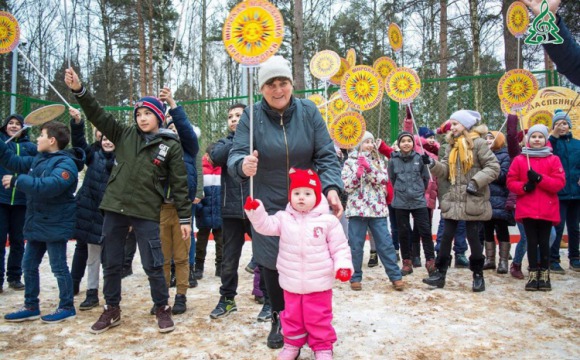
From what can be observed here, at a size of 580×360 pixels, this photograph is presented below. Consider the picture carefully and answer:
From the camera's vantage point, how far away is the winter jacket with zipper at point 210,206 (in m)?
5.27

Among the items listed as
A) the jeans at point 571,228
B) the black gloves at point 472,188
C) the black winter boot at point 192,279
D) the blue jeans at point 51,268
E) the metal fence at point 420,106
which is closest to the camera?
the blue jeans at point 51,268

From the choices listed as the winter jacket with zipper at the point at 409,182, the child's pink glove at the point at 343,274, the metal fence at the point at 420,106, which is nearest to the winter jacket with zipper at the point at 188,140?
the child's pink glove at the point at 343,274

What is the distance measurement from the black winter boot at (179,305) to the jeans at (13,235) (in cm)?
215

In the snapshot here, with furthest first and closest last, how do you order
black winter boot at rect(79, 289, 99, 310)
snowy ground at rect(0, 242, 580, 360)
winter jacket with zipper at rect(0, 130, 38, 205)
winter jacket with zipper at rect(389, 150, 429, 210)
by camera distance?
winter jacket with zipper at rect(389, 150, 429, 210) → winter jacket with zipper at rect(0, 130, 38, 205) → black winter boot at rect(79, 289, 99, 310) → snowy ground at rect(0, 242, 580, 360)

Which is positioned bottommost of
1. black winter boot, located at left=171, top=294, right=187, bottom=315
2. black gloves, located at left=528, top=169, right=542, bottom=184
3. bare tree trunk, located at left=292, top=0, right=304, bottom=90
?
black winter boot, located at left=171, top=294, right=187, bottom=315

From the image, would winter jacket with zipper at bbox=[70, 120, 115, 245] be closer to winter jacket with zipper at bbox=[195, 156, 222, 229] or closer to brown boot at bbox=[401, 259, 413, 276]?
winter jacket with zipper at bbox=[195, 156, 222, 229]

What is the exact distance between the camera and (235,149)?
303cm

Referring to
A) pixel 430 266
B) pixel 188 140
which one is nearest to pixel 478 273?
pixel 430 266

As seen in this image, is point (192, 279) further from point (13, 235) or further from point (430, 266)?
point (430, 266)

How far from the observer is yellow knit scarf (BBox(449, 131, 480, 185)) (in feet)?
15.1

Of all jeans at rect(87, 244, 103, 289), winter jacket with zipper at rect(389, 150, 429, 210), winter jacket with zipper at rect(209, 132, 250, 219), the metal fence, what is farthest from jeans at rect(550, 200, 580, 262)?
jeans at rect(87, 244, 103, 289)

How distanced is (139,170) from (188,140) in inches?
27.7

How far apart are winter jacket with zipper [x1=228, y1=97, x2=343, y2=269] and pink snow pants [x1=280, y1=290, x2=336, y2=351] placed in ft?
1.08

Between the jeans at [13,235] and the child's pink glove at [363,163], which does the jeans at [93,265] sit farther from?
the child's pink glove at [363,163]
